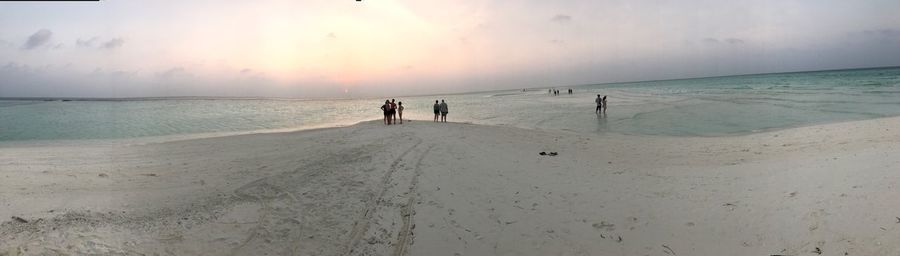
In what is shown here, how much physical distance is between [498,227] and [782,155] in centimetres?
976

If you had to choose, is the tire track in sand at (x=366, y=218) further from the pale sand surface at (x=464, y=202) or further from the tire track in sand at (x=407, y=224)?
the tire track in sand at (x=407, y=224)

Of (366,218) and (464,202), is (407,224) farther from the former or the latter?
(464,202)

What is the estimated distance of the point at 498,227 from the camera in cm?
683

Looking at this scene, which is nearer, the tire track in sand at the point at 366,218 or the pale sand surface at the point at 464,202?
the pale sand surface at the point at 464,202

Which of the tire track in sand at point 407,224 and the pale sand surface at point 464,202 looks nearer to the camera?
the pale sand surface at point 464,202

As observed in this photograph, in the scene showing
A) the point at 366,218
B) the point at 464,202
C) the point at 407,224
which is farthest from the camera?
the point at 464,202

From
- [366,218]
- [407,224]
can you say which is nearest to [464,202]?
[407,224]

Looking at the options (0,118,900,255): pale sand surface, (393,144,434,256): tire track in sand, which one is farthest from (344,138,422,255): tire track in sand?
(393,144,434,256): tire track in sand

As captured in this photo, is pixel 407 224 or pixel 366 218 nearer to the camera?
pixel 407 224

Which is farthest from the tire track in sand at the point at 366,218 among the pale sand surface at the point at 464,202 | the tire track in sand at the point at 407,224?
the tire track in sand at the point at 407,224

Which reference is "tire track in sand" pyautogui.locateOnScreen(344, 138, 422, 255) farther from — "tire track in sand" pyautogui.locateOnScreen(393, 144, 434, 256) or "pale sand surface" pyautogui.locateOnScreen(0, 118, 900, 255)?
"tire track in sand" pyautogui.locateOnScreen(393, 144, 434, 256)

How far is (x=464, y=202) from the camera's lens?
7938 millimetres

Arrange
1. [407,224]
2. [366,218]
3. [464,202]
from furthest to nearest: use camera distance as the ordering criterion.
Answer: [464,202], [366,218], [407,224]

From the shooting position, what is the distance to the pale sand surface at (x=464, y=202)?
5977mm
